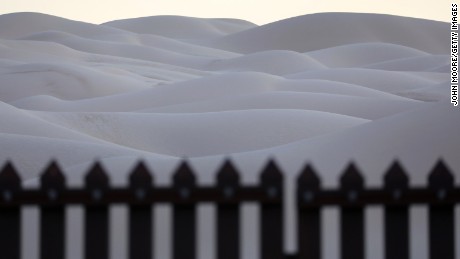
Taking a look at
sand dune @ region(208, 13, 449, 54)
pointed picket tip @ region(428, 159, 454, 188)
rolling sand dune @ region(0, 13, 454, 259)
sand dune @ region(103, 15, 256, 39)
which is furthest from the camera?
sand dune @ region(103, 15, 256, 39)

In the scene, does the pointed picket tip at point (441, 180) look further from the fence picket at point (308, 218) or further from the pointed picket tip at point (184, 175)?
the pointed picket tip at point (184, 175)

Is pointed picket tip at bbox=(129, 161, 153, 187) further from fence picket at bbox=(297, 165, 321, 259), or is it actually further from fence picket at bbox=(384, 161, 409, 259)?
fence picket at bbox=(384, 161, 409, 259)

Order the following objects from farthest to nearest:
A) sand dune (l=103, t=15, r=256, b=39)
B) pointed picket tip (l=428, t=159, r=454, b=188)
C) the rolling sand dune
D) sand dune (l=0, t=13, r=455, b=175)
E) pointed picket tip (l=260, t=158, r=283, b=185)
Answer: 1. sand dune (l=103, t=15, r=256, b=39)
2. sand dune (l=0, t=13, r=455, b=175)
3. the rolling sand dune
4. pointed picket tip (l=428, t=159, r=454, b=188)
5. pointed picket tip (l=260, t=158, r=283, b=185)

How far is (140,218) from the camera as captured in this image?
10.9 ft

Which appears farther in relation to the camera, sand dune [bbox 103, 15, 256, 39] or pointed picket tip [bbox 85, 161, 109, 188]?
sand dune [bbox 103, 15, 256, 39]

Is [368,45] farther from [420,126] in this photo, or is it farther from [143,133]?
[420,126]

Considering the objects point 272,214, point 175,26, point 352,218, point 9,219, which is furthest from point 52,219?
point 175,26

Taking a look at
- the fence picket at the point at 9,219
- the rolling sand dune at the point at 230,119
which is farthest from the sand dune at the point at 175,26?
the fence picket at the point at 9,219

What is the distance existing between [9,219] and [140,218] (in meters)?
0.51

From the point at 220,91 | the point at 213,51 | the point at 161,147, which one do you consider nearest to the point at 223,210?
the point at 161,147

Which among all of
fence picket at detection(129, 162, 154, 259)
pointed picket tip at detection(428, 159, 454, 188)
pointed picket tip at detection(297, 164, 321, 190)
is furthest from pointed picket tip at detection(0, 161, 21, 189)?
pointed picket tip at detection(428, 159, 454, 188)

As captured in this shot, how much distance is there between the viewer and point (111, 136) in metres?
11.9

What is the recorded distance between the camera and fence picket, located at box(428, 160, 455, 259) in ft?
10.9

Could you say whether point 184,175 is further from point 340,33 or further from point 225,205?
point 340,33
